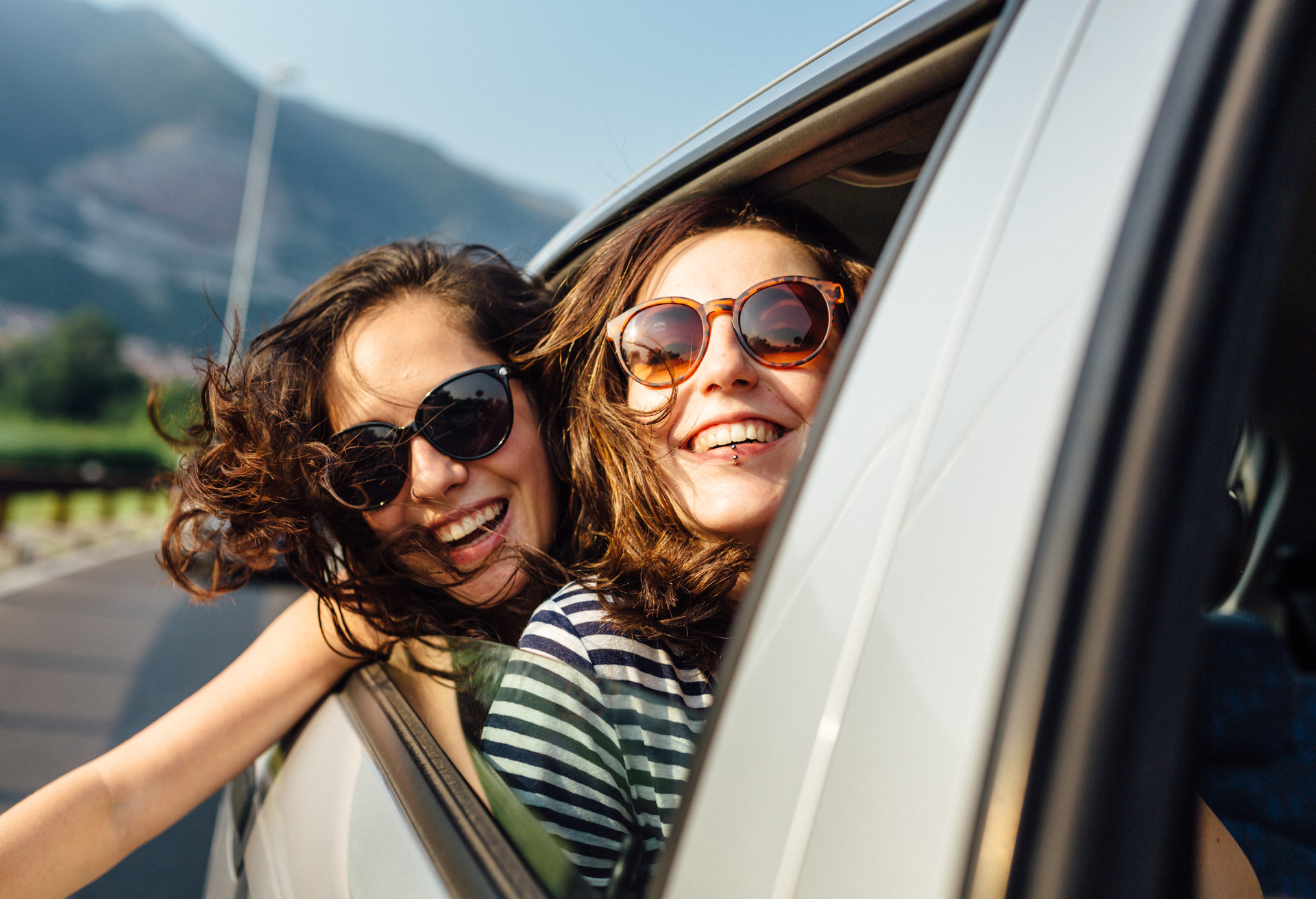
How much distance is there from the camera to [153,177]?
9856 cm

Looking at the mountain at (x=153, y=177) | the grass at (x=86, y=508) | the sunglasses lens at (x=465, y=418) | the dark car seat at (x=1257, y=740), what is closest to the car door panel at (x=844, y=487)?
the sunglasses lens at (x=465, y=418)

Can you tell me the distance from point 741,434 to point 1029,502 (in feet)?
2.79

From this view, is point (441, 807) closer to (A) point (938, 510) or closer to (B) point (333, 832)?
(B) point (333, 832)

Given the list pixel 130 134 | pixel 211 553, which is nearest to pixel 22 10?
pixel 130 134

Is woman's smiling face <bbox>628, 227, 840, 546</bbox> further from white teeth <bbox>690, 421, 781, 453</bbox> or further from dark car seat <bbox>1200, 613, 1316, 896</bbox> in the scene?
dark car seat <bbox>1200, 613, 1316, 896</bbox>

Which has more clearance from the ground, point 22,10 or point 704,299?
point 22,10

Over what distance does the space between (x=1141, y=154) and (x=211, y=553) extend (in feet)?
7.63

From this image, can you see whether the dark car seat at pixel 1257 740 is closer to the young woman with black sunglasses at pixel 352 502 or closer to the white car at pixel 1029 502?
the young woman with black sunglasses at pixel 352 502

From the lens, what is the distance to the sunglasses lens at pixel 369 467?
1.73m

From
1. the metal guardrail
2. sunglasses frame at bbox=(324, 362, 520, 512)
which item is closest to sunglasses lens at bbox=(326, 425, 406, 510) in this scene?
sunglasses frame at bbox=(324, 362, 520, 512)

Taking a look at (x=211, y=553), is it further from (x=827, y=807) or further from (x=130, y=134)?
(x=130, y=134)

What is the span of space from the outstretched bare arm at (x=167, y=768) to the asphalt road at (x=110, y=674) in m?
0.60

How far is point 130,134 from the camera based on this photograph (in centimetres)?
10331

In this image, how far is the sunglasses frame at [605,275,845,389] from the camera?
1.40m
